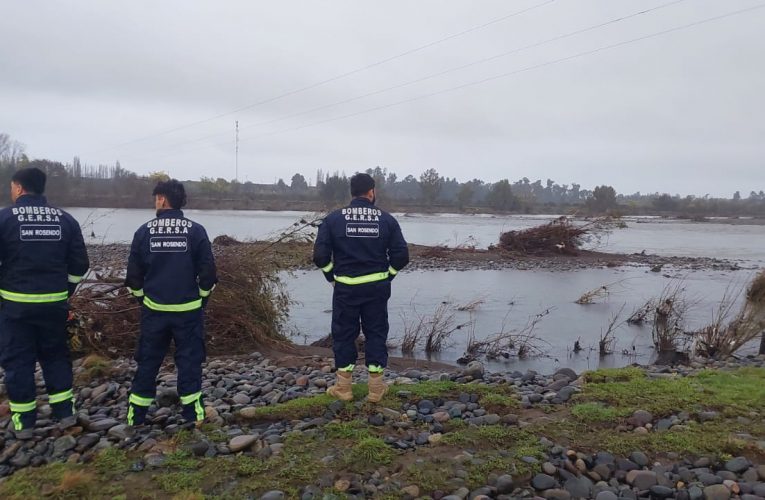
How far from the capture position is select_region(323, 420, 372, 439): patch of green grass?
186 inches

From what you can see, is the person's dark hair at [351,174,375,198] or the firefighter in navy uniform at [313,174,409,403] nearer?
the firefighter in navy uniform at [313,174,409,403]

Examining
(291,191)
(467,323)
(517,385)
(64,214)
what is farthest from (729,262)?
(291,191)

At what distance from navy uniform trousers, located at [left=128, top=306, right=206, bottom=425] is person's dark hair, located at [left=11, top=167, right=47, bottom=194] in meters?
1.42

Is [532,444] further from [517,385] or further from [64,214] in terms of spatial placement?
[64,214]

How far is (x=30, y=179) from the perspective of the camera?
501 cm

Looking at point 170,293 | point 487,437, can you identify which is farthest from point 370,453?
point 170,293

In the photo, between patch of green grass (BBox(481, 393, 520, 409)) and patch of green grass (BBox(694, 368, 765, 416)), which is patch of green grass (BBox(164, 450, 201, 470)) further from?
patch of green grass (BBox(694, 368, 765, 416))

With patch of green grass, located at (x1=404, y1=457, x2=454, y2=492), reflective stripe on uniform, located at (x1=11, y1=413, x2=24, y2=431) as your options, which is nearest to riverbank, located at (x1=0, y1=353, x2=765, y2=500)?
patch of green grass, located at (x1=404, y1=457, x2=454, y2=492)

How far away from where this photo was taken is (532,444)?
180 inches

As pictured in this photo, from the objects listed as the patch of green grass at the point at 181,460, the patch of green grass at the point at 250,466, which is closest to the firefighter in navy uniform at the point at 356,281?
the patch of green grass at the point at 250,466

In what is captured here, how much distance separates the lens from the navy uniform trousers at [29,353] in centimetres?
487

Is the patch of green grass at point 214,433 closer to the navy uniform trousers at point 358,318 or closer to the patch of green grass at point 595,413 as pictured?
the navy uniform trousers at point 358,318

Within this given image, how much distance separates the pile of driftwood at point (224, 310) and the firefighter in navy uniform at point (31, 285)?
262cm

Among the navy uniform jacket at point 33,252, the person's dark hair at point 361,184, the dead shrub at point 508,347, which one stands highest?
the person's dark hair at point 361,184
